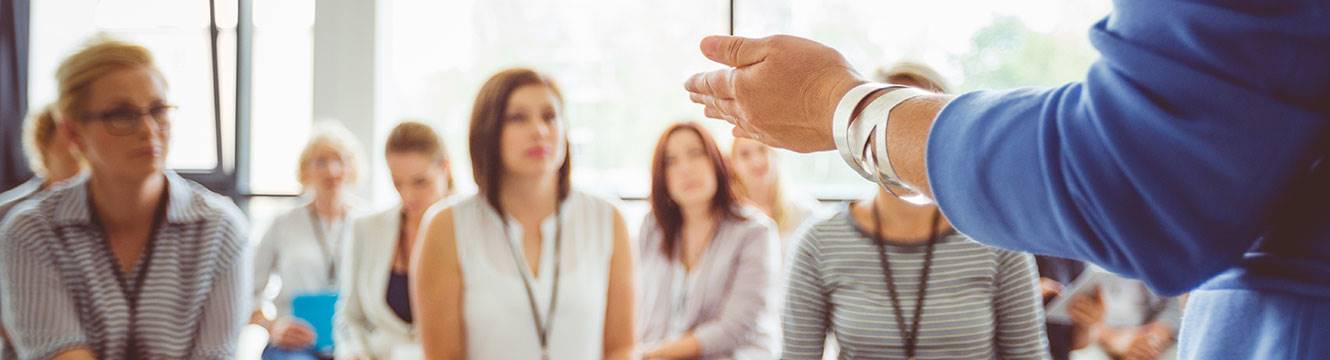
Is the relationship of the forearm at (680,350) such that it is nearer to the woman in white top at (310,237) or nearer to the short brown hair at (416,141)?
the short brown hair at (416,141)

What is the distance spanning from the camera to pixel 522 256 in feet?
9.43

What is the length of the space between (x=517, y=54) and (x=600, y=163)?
104cm

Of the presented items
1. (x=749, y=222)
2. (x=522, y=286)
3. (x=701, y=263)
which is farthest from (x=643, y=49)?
(x=522, y=286)

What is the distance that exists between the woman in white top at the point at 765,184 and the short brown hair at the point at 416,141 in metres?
1.35

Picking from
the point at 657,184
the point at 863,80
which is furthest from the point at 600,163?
the point at 863,80

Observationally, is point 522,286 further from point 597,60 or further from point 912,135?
point 597,60

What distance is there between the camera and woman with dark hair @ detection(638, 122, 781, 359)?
3.43 meters

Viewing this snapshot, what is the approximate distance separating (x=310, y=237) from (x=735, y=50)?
429 centimetres

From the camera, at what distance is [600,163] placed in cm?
706

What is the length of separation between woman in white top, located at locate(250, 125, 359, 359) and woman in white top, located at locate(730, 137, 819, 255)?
183 centimetres

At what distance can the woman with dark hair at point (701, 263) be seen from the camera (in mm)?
3426

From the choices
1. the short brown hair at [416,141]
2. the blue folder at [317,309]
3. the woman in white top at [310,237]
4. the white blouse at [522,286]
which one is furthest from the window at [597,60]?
the white blouse at [522,286]

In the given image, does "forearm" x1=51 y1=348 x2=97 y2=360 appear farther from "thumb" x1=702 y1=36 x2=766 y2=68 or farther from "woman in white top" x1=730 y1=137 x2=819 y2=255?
"woman in white top" x1=730 y1=137 x2=819 y2=255

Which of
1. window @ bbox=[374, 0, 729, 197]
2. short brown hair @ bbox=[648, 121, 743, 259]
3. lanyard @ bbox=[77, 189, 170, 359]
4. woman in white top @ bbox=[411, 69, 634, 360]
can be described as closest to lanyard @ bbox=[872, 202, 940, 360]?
woman in white top @ bbox=[411, 69, 634, 360]
